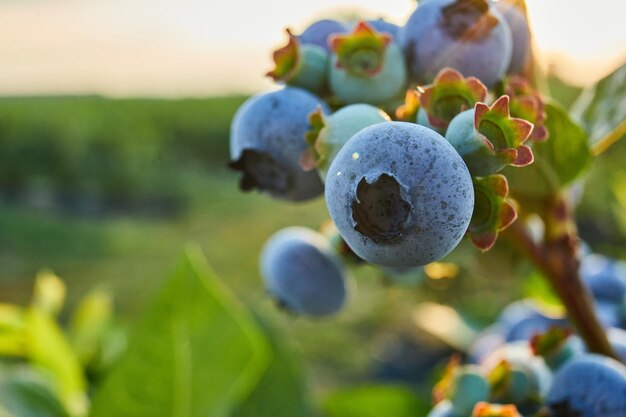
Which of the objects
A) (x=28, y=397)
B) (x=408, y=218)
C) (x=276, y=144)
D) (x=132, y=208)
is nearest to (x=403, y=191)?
(x=408, y=218)

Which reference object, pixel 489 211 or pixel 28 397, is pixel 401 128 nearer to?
pixel 489 211

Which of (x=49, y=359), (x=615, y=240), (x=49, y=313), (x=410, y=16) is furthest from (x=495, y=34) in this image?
(x=615, y=240)

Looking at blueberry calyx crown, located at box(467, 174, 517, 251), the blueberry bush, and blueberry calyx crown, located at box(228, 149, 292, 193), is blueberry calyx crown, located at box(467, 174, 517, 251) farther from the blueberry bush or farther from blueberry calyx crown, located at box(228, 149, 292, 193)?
blueberry calyx crown, located at box(228, 149, 292, 193)

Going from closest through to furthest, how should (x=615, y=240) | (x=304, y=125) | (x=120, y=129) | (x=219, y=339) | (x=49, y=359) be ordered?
(x=304, y=125) < (x=219, y=339) < (x=49, y=359) < (x=615, y=240) < (x=120, y=129)

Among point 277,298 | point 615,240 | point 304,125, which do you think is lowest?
point 615,240

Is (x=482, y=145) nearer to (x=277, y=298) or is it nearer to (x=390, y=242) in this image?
(x=390, y=242)
